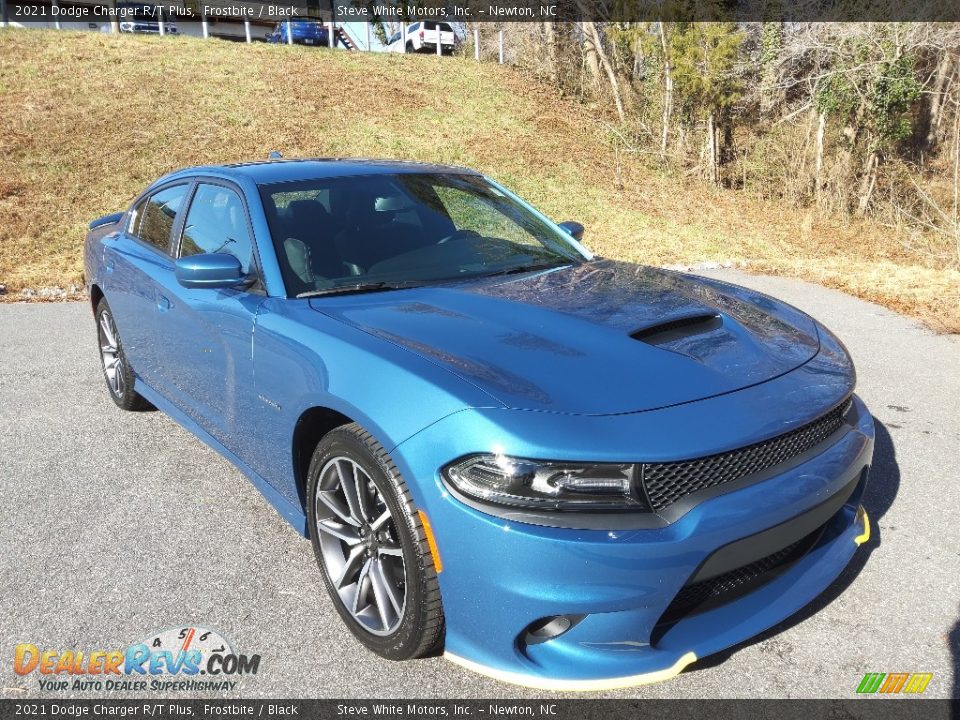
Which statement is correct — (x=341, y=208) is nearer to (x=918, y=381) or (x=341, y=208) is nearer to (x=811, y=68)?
(x=918, y=381)

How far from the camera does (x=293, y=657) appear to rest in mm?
2512

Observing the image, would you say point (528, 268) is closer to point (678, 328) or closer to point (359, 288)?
point (359, 288)

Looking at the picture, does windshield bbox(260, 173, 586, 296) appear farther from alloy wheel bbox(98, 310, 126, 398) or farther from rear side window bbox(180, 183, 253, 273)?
alloy wheel bbox(98, 310, 126, 398)

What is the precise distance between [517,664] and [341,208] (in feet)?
7.17

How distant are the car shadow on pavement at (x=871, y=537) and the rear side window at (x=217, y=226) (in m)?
2.36

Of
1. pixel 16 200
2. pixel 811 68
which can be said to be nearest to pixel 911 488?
pixel 16 200

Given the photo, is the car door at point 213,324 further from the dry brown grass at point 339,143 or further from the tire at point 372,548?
the dry brown grass at point 339,143

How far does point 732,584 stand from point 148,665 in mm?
1908

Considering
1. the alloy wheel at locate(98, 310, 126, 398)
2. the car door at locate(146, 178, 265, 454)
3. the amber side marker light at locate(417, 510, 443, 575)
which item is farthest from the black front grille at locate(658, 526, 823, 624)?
the alloy wheel at locate(98, 310, 126, 398)

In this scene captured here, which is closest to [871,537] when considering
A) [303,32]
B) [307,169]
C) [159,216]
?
[307,169]

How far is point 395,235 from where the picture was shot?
3.44 metres

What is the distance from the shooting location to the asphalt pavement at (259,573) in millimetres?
2373

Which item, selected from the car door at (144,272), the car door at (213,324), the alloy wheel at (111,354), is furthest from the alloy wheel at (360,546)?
the alloy wheel at (111,354)

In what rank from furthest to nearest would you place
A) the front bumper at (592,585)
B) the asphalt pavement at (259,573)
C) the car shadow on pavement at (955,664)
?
1. the asphalt pavement at (259,573)
2. the car shadow on pavement at (955,664)
3. the front bumper at (592,585)
